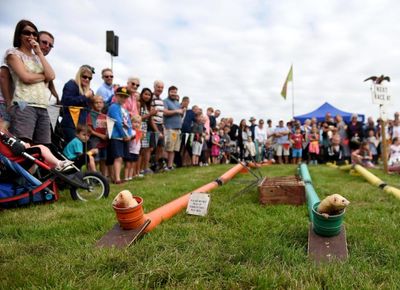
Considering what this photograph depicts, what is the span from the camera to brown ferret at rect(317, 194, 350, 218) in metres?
1.90

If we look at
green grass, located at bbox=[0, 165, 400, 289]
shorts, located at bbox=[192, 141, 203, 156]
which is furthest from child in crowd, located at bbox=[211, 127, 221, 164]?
green grass, located at bbox=[0, 165, 400, 289]

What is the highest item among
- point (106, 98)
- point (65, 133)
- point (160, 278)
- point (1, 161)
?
point (106, 98)

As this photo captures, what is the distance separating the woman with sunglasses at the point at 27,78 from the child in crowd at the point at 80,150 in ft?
2.81

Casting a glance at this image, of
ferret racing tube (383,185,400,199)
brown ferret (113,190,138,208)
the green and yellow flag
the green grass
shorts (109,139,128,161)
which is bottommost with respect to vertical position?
the green grass

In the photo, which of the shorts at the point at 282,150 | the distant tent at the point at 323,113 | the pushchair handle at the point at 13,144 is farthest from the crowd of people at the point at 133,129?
the distant tent at the point at 323,113

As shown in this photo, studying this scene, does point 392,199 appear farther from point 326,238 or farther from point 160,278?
point 160,278

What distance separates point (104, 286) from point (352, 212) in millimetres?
2419

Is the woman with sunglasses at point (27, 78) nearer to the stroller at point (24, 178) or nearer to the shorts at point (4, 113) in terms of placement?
the shorts at point (4, 113)

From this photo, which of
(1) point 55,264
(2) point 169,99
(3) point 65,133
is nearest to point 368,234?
(1) point 55,264

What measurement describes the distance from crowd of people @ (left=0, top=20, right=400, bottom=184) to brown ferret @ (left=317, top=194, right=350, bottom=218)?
7.37 ft

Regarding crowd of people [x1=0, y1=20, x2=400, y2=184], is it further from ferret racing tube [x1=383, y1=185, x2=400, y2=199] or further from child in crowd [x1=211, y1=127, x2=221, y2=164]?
ferret racing tube [x1=383, y1=185, x2=400, y2=199]

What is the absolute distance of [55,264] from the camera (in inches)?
70.0

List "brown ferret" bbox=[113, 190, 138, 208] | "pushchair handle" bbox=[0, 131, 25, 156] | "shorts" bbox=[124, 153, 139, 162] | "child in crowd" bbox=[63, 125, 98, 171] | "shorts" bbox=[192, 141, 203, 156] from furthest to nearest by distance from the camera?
"shorts" bbox=[192, 141, 203, 156]
"shorts" bbox=[124, 153, 139, 162]
"child in crowd" bbox=[63, 125, 98, 171]
"pushchair handle" bbox=[0, 131, 25, 156]
"brown ferret" bbox=[113, 190, 138, 208]

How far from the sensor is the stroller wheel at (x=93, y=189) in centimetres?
389
